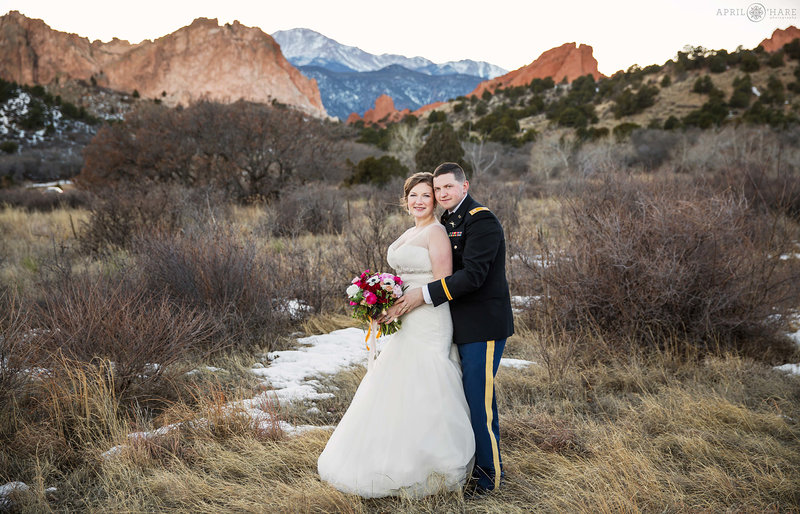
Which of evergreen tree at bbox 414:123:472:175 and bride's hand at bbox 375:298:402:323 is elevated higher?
evergreen tree at bbox 414:123:472:175

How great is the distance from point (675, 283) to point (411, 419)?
3.56 meters

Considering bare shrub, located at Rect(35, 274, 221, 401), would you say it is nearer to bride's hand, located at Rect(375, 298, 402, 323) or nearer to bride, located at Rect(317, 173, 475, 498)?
bride, located at Rect(317, 173, 475, 498)

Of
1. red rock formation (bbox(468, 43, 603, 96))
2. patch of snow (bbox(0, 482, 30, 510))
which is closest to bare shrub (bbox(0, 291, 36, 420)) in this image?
patch of snow (bbox(0, 482, 30, 510))

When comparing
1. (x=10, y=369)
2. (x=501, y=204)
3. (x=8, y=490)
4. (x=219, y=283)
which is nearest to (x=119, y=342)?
(x=10, y=369)

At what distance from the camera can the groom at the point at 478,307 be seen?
271 centimetres

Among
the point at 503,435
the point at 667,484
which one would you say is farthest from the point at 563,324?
the point at 667,484

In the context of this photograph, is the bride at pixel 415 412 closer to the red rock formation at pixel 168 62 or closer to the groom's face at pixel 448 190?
the groom's face at pixel 448 190

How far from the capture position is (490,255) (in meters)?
2.67

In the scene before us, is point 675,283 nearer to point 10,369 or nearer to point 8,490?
point 8,490

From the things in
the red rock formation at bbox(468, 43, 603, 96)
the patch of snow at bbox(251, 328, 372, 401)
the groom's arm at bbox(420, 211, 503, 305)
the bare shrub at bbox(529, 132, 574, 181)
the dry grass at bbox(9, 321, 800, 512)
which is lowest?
the patch of snow at bbox(251, 328, 372, 401)

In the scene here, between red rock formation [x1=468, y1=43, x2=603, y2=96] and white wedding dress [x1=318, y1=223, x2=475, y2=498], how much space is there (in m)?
98.7

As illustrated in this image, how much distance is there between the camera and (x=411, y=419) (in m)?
2.71

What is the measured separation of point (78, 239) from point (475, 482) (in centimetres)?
959

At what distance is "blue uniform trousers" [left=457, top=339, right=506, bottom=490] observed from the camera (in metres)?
2.79
